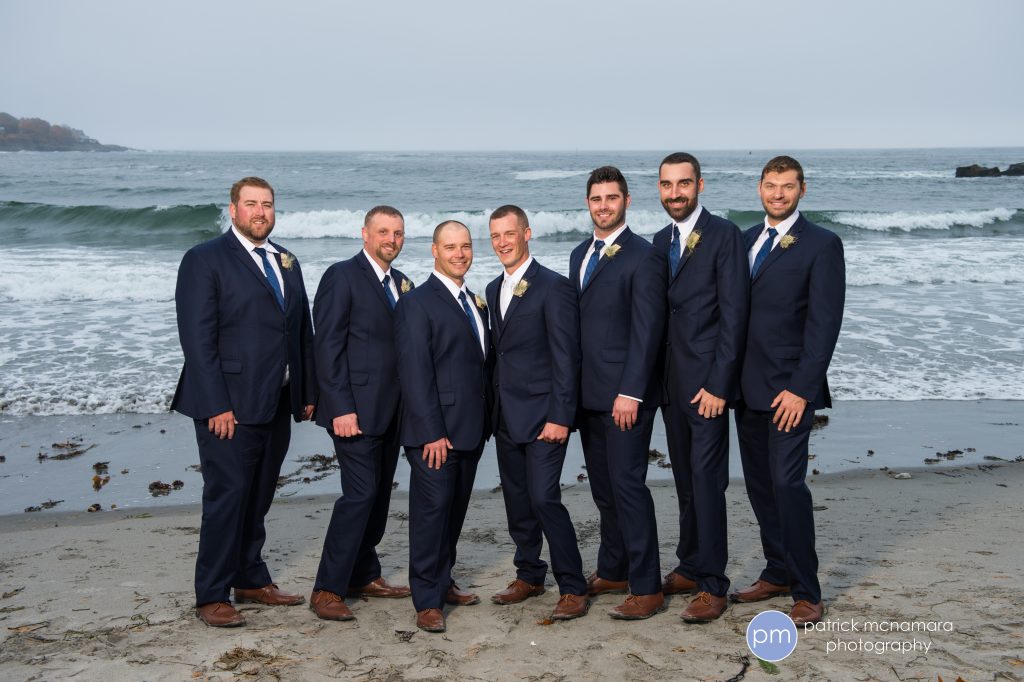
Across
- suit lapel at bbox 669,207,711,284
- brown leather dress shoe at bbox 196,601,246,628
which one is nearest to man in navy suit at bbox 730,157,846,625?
suit lapel at bbox 669,207,711,284

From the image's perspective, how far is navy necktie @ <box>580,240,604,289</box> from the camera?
4.14 metres

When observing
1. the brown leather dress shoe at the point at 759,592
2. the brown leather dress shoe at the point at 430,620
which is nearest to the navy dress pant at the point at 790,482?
the brown leather dress shoe at the point at 759,592

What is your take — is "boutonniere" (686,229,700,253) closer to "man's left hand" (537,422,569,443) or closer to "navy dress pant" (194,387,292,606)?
"man's left hand" (537,422,569,443)

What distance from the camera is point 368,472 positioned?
13.9 ft

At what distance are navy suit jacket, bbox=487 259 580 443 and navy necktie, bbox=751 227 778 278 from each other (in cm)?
81

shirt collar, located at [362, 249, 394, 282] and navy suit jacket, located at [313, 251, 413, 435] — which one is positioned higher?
shirt collar, located at [362, 249, 394, 282]

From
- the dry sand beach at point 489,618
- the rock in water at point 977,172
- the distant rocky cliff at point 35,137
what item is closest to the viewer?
the dry sand beach at point 489,618

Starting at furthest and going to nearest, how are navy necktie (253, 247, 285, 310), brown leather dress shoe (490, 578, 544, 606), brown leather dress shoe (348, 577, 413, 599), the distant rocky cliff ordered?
1. the distant rocky cliff
2. brown leather dress shoe (348, 577, 413, 599)
3. brown leather dress shoe (490, 578, 544, 606)
4. navy necktie (253, 247, 285, 310)

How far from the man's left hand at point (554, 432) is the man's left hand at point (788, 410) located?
0.91m

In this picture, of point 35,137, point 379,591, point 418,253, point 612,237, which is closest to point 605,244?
point 612,237

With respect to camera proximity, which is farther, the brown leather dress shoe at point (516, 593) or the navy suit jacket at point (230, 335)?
the brown leather dress shoe at point (516, 593)

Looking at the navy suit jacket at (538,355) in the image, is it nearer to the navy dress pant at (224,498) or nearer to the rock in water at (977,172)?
the navy dress pant at (224,498)

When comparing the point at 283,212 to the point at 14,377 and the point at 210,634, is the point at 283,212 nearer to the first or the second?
the point at 14,377

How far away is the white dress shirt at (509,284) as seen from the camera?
→ 4102 millimetres
